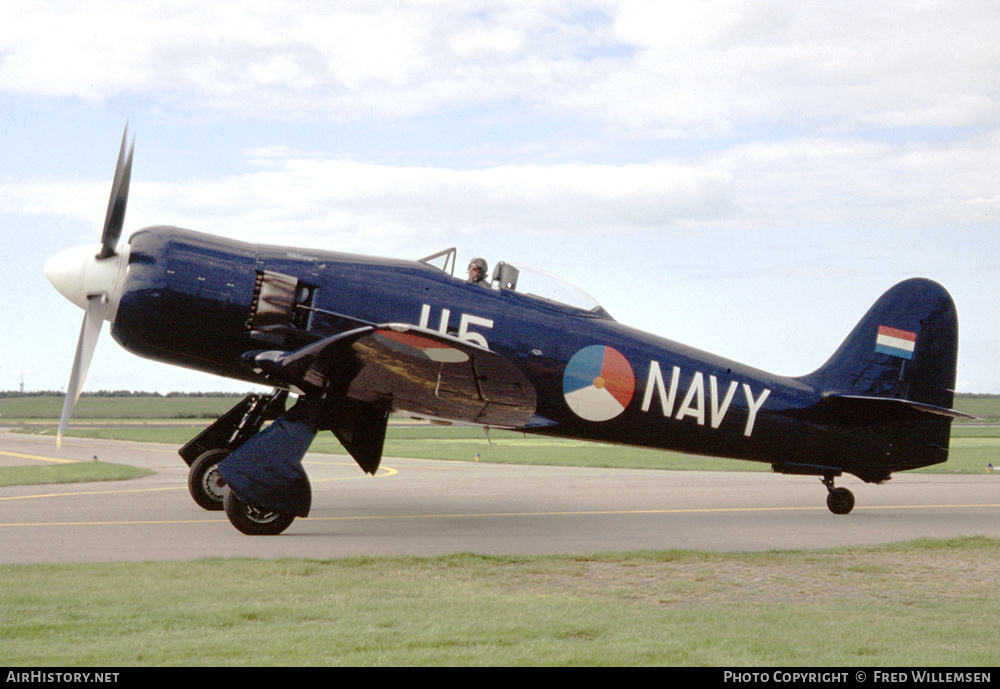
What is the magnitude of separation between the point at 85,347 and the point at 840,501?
35.5 feet

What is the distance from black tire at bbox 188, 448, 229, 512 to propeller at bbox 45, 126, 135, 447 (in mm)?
1928

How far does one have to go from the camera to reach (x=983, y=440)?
39969mm

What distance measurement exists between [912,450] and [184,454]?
1074 centimetres

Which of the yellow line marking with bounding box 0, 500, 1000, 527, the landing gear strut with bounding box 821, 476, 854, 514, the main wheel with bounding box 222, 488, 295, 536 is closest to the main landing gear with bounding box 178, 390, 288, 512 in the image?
the yellow line marking with bounding box 0, 500, 1000, 527

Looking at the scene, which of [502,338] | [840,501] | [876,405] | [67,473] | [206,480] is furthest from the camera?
[67,473]

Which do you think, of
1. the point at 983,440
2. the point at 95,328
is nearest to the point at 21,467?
the point at 95,328

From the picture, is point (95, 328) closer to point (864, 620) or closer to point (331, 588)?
point (331, 588)

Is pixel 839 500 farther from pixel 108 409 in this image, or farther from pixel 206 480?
pixel 108 409

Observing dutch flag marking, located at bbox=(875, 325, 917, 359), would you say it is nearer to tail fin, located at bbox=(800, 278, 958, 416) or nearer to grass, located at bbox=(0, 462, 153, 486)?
tail fin, located at bbox=(800, 278, 958, 416)

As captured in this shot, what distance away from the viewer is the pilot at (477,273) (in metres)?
11.5

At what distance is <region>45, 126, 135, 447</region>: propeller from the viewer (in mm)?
10492

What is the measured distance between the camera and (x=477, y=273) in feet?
37.9

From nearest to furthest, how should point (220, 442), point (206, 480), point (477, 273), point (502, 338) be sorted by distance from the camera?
1. point (502, 338)
2. point (477, 273)
3. point (206, 480)
4. point (220, 442)

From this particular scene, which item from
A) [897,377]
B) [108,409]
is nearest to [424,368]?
[897,377]
